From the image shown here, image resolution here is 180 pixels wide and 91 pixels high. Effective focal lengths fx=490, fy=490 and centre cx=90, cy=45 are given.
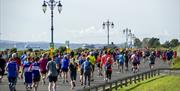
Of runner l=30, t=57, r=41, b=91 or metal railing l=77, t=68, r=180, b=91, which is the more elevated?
runner l=30, t=57, r=41, b=91

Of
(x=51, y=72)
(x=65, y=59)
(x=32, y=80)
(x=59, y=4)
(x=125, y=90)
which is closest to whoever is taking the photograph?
(x=51, y=72)

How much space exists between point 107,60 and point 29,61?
5.84 m

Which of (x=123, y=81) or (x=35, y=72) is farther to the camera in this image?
(x=123, y=81)

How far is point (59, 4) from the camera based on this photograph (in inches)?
1369

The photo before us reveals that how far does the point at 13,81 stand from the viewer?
21234 millimetres

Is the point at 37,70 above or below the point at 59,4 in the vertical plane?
below

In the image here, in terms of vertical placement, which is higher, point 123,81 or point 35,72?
point 35,72

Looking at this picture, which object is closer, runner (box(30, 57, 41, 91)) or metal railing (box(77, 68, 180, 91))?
metal railing (box(77, 68, 180, 91))

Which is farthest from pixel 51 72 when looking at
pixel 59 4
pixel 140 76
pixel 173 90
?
pixel 59 4

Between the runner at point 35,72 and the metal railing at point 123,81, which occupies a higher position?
the runner at point 35,72

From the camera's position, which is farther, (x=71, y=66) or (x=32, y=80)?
(x=71, y=66)

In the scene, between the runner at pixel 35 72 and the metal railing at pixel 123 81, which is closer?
the metal railing at pixel 123 81

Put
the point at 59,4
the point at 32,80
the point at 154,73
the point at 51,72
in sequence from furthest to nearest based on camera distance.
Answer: the point at 154,73, the point at 59,4, the point at 32,80, the point at 51,72

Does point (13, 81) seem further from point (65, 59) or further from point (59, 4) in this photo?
point (59, 4)
